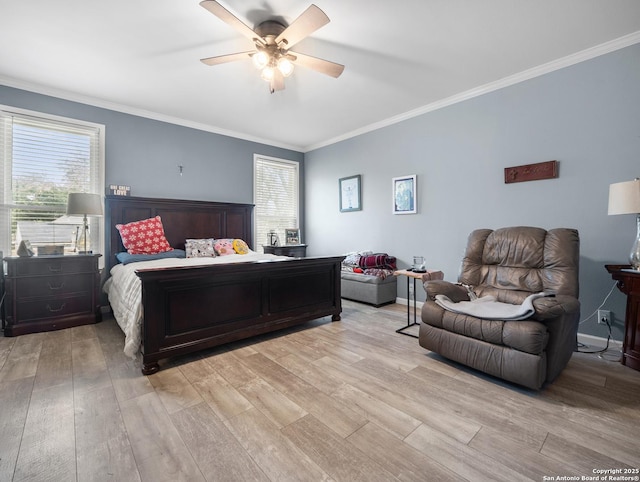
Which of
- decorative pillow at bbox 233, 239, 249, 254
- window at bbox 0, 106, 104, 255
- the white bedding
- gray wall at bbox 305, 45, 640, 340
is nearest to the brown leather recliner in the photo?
gray wall at bbox 305, 45, 640, 340

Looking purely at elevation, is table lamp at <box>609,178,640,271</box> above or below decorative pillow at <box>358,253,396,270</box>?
above

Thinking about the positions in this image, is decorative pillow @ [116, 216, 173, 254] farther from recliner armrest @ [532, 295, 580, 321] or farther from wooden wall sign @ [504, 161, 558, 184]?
wooden wall sign @ [504, 161, 558, 184]

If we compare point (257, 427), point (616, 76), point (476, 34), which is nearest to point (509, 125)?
point (616, 76)

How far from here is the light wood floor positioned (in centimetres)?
133

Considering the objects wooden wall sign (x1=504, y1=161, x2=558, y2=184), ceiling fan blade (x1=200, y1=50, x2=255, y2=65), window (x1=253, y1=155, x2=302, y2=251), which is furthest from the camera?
window (x1=253, y1=155, x2=302, y2=251)

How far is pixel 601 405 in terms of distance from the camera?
5.86 ft

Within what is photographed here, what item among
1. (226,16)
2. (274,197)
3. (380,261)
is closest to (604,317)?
(380,261)

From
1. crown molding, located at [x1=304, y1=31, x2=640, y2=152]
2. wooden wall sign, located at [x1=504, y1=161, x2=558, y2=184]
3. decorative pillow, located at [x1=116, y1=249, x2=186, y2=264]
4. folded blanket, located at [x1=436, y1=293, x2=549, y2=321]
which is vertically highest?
crown molding, located at [x1=304, y1=31, x2=640, y2=152]

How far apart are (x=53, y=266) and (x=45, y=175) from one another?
1162mm

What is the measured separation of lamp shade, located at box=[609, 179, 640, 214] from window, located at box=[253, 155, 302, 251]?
4.52m

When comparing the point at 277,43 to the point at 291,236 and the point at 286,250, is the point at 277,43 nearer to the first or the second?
the point at 286,250

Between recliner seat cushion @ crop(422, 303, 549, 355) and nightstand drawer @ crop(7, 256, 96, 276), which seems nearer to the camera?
recliner seat cushion @ crop(422, 303, 549, 355)

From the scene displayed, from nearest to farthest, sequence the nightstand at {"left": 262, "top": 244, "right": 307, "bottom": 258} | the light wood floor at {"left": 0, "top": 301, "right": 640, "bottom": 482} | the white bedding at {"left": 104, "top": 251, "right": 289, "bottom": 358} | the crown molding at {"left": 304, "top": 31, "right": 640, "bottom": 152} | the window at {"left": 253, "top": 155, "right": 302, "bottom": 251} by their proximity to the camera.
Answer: the light wood floor at {"left": 0, "top": 301, "right": 640, "bottom": 482}, the white bedding at {"left": 104, "top": 251, "right": 289, "bottom": 358}, the crown molding at {"left": 304, "top": 31, "right": 640, "bottom": 152}, the nightstand at {"left": 262, "top": 244, "right": 307, "bottom": 258}, the window at {"left": 253, "top": 155, "right": 302, "bottom": 251}

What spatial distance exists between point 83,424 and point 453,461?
1965 mm
